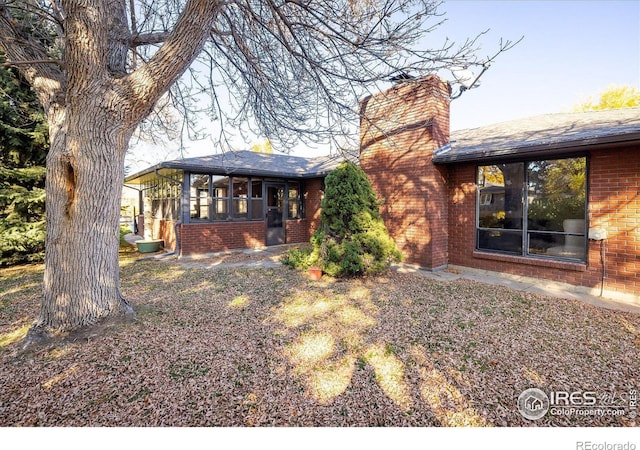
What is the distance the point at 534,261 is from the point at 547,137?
8.31 ft

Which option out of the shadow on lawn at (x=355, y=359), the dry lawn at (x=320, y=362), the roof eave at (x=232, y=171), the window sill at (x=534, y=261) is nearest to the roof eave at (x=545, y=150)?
the window sill at (x=534, y=261)

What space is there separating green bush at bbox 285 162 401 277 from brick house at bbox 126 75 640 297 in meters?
1.25

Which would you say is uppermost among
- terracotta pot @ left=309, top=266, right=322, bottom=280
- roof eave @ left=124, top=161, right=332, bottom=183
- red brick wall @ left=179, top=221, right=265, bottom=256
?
roof eave @ left=124, top=161, right=332, bottom=183

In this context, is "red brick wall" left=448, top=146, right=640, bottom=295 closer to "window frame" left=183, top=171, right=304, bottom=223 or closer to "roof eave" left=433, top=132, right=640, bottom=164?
"roof eave" left=433, top=132, right=640, bottom=164

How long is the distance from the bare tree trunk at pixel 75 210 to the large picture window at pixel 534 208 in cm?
736

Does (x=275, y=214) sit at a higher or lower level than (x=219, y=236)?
higher

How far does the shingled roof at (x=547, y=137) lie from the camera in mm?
4871

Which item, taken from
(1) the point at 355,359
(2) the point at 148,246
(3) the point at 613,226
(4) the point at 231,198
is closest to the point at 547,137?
(3) the point at 613,226

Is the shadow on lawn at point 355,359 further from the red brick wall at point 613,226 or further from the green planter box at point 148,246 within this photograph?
the green planter box at point 148,246

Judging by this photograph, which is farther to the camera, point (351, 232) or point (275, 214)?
point (275, 214)

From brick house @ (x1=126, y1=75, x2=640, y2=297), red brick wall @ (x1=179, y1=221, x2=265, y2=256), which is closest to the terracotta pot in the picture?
brick house @ (x1=126, y1=75, x2=640, y2=297)

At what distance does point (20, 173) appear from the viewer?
778cm

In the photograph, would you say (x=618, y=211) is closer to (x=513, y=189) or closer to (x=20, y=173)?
(x=513, y=189)

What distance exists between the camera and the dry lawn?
7.53ft
